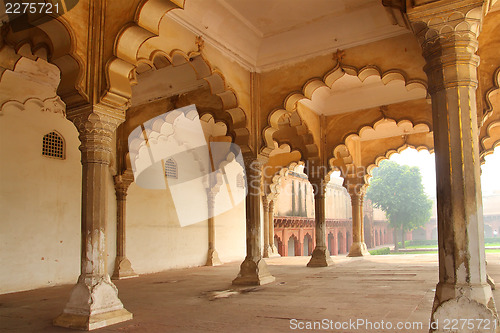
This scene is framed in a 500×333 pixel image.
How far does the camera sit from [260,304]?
6473 mm

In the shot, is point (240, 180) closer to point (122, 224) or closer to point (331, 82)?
point (122, 224)

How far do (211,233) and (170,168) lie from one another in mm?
2861

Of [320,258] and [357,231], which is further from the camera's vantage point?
[357,231]

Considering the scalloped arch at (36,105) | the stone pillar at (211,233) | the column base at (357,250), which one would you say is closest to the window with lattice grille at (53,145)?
the scalloped arch at (36,105)

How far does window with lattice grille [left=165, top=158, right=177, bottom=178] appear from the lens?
1326 centimetres

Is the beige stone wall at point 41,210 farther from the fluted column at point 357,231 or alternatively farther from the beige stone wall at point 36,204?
the fluted column at point 357,231

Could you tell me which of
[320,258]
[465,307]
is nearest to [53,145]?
[320,258]

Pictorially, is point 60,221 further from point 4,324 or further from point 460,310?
point 460,310

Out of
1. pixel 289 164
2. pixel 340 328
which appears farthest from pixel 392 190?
pixel 340 328

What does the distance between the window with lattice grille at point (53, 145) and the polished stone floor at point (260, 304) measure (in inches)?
115

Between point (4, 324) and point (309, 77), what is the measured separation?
676 cm

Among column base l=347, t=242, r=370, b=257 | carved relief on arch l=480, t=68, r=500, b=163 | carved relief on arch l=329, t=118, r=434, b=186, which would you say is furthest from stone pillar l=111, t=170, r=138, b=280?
column base l=347, t=242, r=370, b=257

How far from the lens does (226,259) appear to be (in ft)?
51.9

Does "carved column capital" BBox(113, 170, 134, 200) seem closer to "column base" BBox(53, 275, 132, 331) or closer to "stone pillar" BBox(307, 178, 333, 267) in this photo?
"stone pillar" BBox(307, 178, 333, 267)
